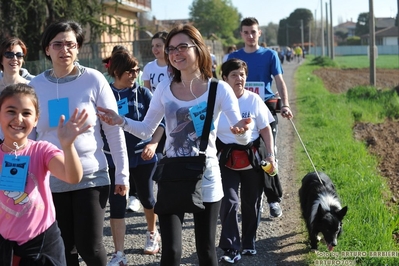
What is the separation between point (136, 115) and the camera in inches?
238

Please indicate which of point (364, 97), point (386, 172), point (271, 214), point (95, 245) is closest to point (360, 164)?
point (386, 172)

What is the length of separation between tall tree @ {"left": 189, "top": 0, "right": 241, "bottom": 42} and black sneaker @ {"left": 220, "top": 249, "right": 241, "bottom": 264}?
96.2 meters

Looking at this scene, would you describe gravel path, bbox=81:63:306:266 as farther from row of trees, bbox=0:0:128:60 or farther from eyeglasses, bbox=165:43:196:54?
row of trees, bbox=0:0:128:60

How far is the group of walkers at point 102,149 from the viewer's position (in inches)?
133

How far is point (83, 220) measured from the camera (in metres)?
4.09

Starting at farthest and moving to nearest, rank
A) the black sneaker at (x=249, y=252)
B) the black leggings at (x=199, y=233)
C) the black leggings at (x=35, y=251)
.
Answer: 1. the black sneaker at (x=249, y=252)
2. the black leggings at (x=199, y=233)
3. the black leggings at (x=35, y=251)

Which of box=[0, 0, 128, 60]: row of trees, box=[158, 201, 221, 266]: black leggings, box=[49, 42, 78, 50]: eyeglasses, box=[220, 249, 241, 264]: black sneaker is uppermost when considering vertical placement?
box=[0, 0, 128, 60]: row of trees

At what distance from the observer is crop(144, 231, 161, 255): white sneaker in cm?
602

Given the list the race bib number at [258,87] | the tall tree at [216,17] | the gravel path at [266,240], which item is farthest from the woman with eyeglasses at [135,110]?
the tall tree at [216,17]

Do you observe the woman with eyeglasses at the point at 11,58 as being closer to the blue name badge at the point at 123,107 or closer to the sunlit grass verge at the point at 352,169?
the blue name badge at the point at 123,107

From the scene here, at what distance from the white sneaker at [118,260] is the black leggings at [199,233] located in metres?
1.64

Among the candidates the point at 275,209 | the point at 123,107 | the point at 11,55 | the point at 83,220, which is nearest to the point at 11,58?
the point at 11,55

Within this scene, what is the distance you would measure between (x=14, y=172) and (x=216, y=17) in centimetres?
10162

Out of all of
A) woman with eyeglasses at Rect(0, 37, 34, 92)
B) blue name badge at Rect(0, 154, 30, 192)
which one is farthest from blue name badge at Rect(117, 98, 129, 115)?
blue name badge at Rect(0, 154, 30, 192)
